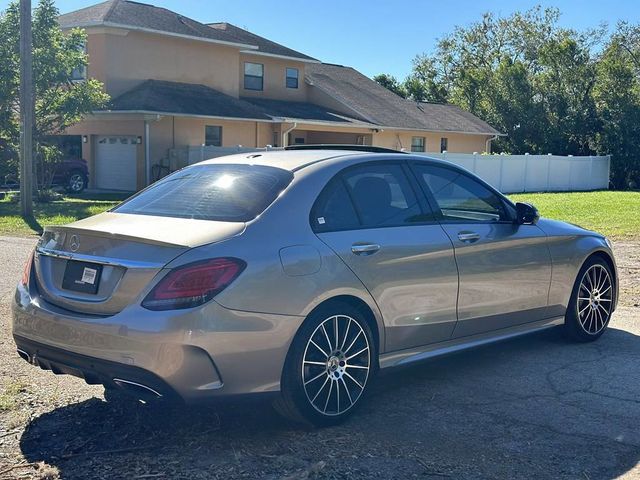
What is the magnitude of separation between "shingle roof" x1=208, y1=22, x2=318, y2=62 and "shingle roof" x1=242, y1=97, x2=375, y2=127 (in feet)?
6.83

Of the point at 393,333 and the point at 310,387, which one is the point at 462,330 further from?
the point at 310,387

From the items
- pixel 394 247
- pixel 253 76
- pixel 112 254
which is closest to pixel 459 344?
pixel 394 247

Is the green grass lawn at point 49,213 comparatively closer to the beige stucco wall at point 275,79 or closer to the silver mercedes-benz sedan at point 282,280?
the silver mercedes-benz sedan at point 282,280

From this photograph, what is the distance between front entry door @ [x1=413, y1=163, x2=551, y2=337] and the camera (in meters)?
5.55

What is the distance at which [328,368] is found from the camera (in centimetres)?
462

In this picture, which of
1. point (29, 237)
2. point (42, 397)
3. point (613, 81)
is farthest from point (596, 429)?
point (613, 81)

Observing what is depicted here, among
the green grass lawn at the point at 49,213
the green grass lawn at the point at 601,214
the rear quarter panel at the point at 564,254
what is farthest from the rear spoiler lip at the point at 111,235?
the green grass lawn at the point at 601,214

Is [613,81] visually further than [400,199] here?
Yes

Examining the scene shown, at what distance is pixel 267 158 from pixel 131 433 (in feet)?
6.61

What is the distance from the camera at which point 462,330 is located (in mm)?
5555

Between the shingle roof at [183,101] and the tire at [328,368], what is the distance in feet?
71.3

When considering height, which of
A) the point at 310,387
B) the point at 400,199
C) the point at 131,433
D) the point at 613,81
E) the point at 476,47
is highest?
the point at 476,47

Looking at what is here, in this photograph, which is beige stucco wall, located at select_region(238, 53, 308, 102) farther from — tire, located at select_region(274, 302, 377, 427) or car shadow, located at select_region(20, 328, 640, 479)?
tire, located at select_region(274, 302, 377, 427)

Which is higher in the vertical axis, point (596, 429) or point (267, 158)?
point (267, 158)
